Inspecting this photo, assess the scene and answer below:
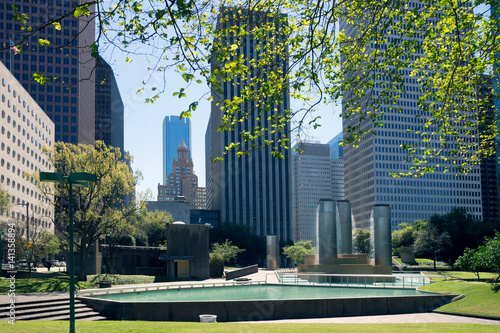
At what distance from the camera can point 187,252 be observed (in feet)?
164

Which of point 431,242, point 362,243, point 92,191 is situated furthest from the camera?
point 362,243

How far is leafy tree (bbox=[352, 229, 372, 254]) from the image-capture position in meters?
98.6

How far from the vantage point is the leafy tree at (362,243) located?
98.6m

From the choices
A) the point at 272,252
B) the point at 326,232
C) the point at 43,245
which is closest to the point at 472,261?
the point at 326,232

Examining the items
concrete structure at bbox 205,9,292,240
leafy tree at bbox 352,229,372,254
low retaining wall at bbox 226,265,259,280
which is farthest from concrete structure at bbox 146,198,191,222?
low retaining wall at bbox 226,265,259,280

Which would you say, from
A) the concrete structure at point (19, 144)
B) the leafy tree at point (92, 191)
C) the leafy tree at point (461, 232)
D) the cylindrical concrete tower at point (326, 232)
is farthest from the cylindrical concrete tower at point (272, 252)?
the leafy tree at point (92, 191)

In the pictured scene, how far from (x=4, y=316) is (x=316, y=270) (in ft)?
95.4

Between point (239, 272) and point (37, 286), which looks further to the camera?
point (239, 272)

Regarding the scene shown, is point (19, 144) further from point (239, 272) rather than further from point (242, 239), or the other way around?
point (239, 272)

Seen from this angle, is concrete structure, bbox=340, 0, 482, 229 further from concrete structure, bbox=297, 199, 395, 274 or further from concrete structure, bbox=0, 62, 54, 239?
concrete structure, bbox=297, 199, 395, 274

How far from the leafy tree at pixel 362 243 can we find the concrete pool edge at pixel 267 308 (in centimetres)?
7273

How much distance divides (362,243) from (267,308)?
77619mm

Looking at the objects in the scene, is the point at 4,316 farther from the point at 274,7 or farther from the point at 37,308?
the point at 274,7

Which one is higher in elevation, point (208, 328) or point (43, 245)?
point (43, 245)
